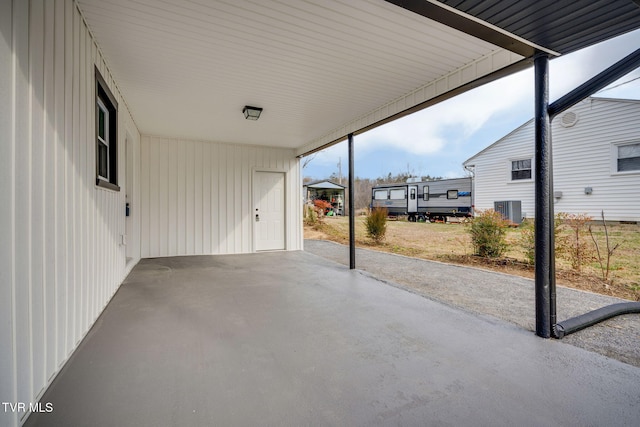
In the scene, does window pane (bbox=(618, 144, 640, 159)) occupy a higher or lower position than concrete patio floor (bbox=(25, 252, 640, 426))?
higher

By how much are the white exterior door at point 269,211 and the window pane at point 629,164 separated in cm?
801

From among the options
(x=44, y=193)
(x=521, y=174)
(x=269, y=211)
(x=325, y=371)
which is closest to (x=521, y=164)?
(x=521, y=174)

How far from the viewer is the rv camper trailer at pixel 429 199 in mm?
12781

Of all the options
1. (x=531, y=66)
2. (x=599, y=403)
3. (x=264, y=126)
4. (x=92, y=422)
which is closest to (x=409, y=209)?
(x=264, y=126)

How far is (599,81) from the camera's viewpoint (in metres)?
2.05

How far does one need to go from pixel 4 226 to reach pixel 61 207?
70cm

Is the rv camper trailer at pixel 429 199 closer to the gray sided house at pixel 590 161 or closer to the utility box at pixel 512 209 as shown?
the gray sided house at pixel 590 161

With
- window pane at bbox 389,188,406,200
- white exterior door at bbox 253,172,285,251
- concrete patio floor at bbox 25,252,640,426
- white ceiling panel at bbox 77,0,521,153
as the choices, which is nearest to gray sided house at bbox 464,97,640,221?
white ceiling panel at bbox 77,0,521,153

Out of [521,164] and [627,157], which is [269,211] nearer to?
[521,164]

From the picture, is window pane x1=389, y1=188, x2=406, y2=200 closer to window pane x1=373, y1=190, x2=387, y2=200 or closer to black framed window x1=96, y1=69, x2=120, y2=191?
window pane x1=373, y1=190, x2=387, y2=200

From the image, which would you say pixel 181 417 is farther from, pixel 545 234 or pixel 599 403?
pixel 545 234

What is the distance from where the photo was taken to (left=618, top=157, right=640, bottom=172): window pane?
639 centimetres

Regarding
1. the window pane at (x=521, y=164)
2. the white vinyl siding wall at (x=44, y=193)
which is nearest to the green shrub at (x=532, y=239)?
the window pane at (x=521, y=164)

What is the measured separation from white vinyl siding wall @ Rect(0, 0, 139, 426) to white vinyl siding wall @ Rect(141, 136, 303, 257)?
12.1 ft
